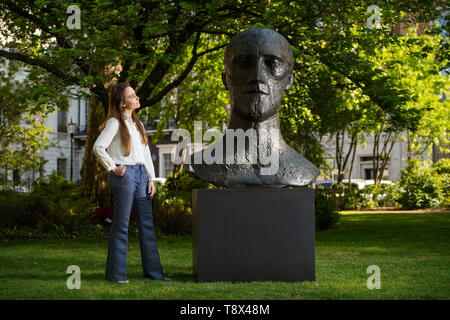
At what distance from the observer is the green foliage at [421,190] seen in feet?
81.2

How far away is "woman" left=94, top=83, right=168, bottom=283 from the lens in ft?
21.4

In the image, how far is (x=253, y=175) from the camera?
22.1 feet

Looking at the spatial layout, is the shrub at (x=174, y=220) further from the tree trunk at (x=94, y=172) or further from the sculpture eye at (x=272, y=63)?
the sculpture eye at (x=272, y=63)

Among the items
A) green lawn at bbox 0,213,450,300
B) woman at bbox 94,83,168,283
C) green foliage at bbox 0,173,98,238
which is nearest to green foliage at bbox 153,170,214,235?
green lawn at bbox 0,213,450,300

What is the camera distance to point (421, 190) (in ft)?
81.8

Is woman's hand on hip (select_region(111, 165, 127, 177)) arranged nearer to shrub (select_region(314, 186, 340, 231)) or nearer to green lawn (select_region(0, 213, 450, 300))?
green lawn (select_region(0, 213, 450, 300))

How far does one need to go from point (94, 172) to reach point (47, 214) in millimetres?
2748

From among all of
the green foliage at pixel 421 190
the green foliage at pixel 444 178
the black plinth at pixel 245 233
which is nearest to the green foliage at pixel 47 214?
the black plinth at pixel 245 233

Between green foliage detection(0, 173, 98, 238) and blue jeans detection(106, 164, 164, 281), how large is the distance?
25.1 feet

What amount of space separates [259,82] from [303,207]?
1.49 metres

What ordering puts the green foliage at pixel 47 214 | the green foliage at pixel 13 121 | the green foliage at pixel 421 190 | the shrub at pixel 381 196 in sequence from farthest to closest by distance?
the shrub at pixel 381 196 → the green foliage at pixel 421 190 → the green foliage at pixel 13 121 → the green foliage at pixel 47 214

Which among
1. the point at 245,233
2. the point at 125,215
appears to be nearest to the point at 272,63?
the point at 245,233

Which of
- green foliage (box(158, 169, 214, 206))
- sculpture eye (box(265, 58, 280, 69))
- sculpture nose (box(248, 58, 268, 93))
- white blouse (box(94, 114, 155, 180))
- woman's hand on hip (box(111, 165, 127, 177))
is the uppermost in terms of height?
sculpture eye (box(265, 58, 280, 69))

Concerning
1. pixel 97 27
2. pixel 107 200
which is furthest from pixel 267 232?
pixel 107 200
